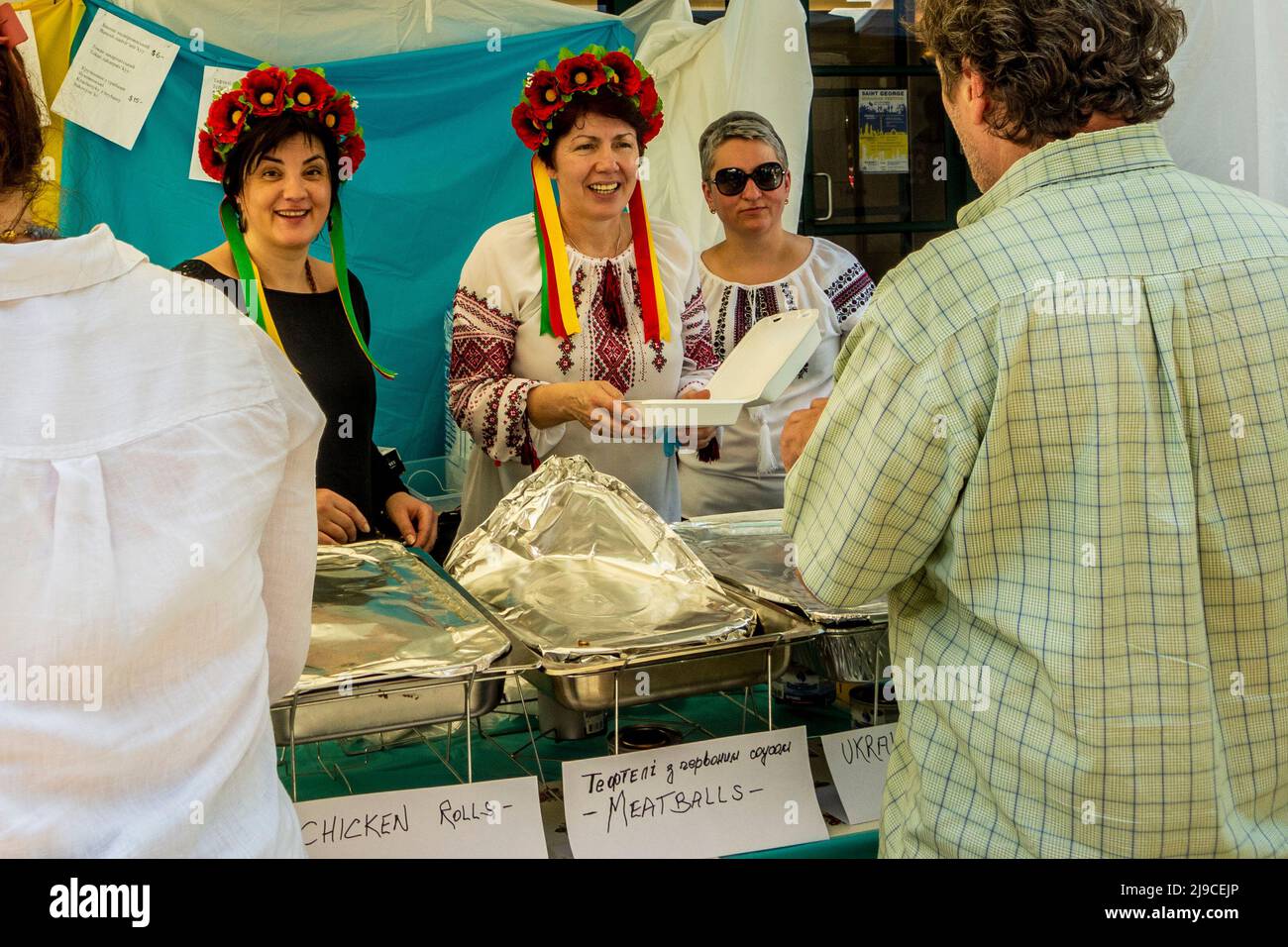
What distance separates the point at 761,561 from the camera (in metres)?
1.58

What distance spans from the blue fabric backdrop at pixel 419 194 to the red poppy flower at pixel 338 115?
1.32 meters

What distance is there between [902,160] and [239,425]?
3817mm

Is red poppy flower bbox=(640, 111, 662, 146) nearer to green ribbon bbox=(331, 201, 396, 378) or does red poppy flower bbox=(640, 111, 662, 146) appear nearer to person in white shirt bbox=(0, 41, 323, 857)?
green ribbon bbox=(331, 201, 396, 378)

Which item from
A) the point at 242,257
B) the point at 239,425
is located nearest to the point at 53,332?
the point at 239,425

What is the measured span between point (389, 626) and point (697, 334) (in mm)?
1152

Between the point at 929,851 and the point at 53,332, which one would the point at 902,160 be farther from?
the point at 53,332

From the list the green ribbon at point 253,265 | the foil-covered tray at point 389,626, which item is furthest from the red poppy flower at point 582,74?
the foil-covered tray at point 389,626

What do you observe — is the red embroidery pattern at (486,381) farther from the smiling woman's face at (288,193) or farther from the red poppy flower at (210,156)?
the red poppy flower at (210,156)

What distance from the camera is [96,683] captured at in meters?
0.80

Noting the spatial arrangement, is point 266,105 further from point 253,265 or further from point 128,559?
point 128,559

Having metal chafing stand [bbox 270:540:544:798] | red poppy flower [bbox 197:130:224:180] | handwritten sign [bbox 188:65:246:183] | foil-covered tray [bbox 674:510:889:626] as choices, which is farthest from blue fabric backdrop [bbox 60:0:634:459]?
metal chafing stand [bbox 270:540:544:798]

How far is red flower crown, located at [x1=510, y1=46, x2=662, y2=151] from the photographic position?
1998mm

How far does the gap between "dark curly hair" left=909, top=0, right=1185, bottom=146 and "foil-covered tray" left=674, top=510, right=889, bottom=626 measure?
51cm

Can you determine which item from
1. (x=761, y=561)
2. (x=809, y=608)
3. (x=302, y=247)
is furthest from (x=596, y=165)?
(x=809, y=608)
